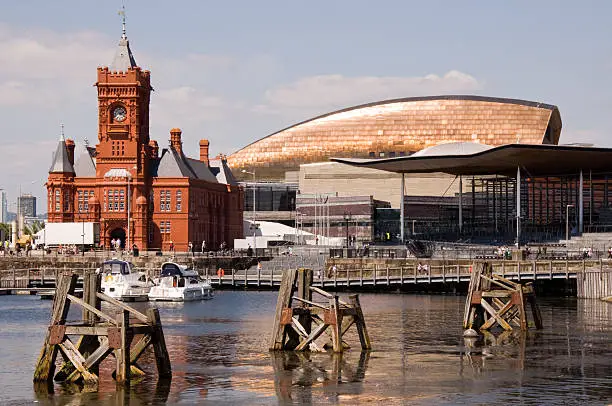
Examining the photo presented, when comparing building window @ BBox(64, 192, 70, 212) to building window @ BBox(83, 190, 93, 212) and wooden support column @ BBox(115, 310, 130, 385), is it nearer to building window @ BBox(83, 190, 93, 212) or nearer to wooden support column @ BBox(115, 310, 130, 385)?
building window @ BBox(83, 190, 93, 212)

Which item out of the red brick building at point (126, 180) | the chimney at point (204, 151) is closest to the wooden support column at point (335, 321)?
the red brick building at point (126, 180)

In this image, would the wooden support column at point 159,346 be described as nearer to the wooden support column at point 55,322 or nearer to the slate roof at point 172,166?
the wooden support column at point 55,322

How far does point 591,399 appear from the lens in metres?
39.2

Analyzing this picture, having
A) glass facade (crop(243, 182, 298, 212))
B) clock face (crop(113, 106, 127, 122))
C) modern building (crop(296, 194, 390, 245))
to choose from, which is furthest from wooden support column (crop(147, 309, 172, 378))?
glass facade (crop(243, 182, 298, 212))

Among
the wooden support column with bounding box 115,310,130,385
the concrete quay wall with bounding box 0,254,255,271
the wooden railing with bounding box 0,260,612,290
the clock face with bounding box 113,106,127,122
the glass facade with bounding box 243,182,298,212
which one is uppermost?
the clock face with bounding box 113,106,127,122

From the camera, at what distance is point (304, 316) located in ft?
161

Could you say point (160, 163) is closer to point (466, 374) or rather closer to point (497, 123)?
point (497, 123)

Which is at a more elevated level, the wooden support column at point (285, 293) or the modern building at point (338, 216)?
the modern building at point (338, 216)

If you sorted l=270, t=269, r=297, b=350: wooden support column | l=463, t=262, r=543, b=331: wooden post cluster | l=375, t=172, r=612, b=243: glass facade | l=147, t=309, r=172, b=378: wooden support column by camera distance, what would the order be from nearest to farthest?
l=147, t=309, r=172, b=378: wooden support column
l=270, t=269, r=297, b=350: wooden support column
l=463, t=262, r=543, b=331: wooden post cluster
l=375, t=172, r=612, b=243: glass facade

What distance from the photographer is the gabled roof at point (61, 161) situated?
483ft

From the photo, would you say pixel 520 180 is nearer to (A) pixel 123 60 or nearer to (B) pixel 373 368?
(A) pixel 123 60

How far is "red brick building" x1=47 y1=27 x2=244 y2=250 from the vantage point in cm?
14425

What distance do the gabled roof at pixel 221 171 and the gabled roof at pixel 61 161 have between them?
24958 millimetres

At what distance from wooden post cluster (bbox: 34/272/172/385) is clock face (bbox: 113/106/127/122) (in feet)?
338
